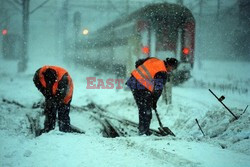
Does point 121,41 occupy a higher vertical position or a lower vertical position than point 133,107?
higher

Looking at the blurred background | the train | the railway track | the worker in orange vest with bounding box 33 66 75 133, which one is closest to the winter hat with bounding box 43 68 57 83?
the worker in orange vest with bounding box 33 66 75 133

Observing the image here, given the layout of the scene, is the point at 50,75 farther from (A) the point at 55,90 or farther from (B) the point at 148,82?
(B) the point at 148,82

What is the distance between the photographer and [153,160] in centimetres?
340

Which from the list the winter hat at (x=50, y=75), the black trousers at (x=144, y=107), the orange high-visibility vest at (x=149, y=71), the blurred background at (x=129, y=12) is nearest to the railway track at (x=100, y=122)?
the black trousers at (x=144, y=107)

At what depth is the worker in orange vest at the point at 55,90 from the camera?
4.98 meters

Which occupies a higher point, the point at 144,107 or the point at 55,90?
the point at 55,90

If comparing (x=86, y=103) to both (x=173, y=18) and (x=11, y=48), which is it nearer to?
(x=173, y=18)

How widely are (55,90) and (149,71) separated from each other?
1727 mm

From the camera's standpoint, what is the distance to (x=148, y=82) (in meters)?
5.06

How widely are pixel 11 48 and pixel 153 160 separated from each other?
111 ft

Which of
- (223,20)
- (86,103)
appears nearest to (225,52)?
(223,20)

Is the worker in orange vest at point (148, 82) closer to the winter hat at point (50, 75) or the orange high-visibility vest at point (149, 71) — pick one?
the orange high-visibility vest at point (149, 71)

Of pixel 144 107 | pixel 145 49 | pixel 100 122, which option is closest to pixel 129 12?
pixel 145 49

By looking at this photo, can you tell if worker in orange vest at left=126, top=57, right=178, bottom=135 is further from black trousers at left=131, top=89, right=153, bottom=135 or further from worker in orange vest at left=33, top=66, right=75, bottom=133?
worker in orange vest at left=33, top=66, right=75, bottom=133
